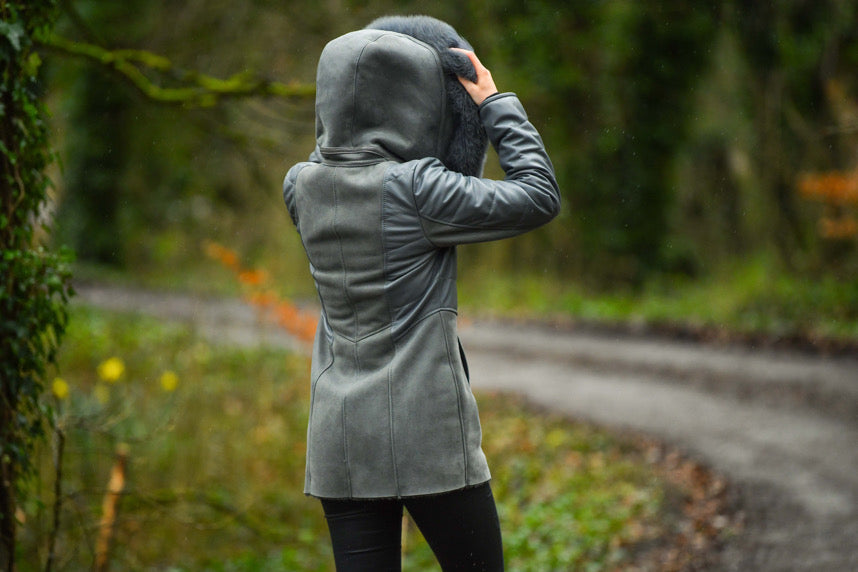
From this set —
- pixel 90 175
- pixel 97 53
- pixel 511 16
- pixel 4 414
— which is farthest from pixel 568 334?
pixel 90 175

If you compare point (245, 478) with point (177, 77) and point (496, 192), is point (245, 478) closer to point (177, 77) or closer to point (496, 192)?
point (177, 77)

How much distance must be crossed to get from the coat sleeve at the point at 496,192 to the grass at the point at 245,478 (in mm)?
2154

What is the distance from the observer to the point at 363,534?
2.28 meters

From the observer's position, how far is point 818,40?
12.1 metres

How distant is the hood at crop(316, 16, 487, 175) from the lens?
220 centimetres

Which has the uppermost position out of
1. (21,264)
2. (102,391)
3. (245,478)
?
(21,264)

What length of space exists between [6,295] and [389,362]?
5.13 ft

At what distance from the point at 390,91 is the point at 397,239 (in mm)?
381

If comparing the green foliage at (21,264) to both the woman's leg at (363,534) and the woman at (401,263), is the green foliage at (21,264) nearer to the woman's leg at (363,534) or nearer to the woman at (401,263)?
the woman at (401,263)

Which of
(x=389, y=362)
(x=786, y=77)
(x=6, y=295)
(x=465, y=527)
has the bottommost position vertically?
(x=465, y=527)

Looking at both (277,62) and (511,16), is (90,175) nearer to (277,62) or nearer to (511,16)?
(277,62)

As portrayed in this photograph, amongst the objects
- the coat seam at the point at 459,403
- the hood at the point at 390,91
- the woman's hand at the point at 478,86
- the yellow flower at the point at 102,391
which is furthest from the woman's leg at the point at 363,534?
the yellow flower at the point at 102,391

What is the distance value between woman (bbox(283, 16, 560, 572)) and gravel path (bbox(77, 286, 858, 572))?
10.1ft

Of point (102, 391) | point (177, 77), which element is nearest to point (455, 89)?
point (177, 77)
